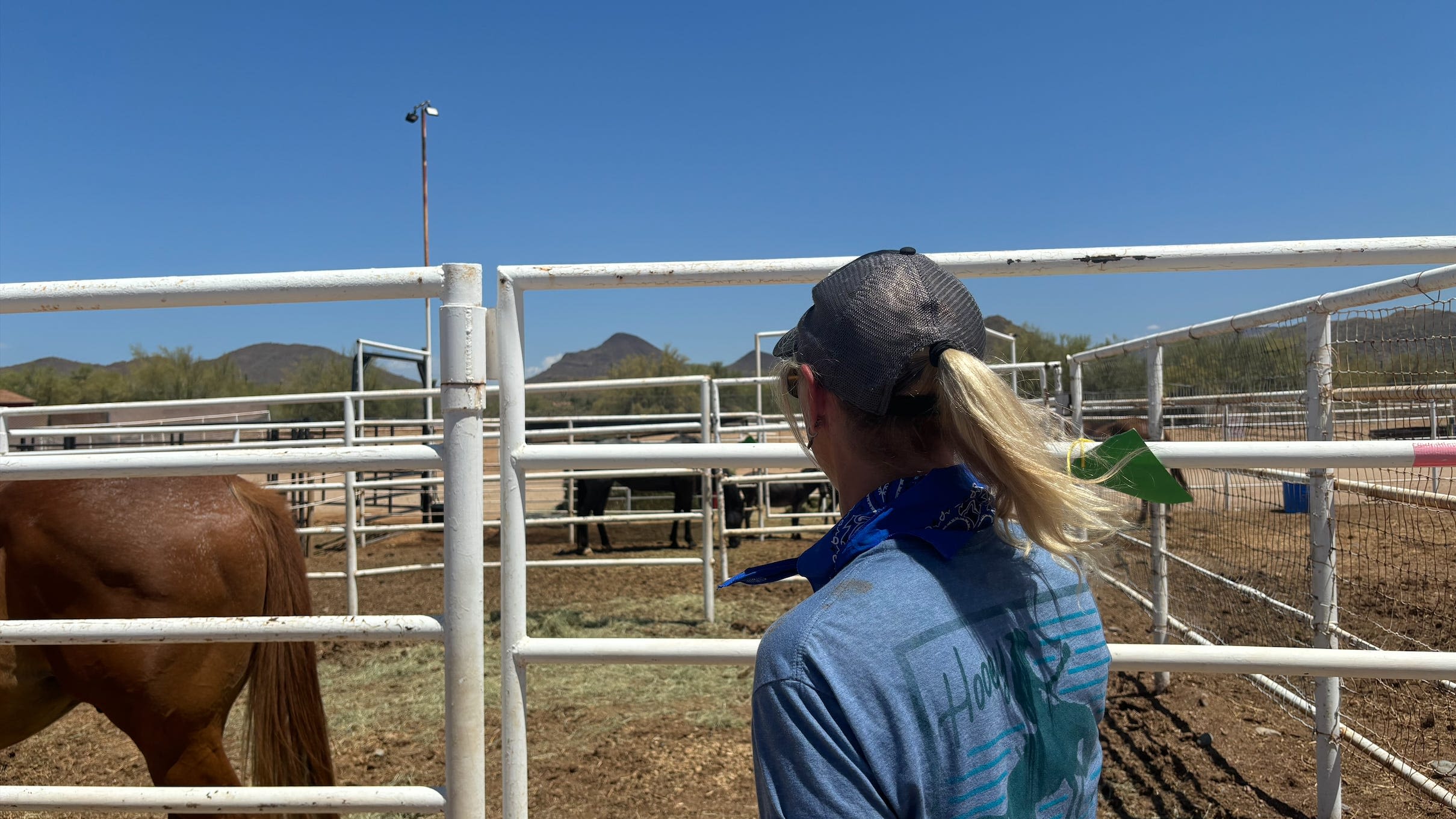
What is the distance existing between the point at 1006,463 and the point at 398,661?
17.6 feet

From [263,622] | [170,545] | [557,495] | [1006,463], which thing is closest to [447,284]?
[263,622]

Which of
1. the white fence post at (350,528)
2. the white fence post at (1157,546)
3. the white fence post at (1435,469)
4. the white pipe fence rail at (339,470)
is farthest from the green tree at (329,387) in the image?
the white pipe fence rail at (339,470)

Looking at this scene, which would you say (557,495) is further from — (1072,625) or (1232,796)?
(1072,625)

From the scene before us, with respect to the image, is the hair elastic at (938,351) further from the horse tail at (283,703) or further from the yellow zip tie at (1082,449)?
the horse tail at (283,703)

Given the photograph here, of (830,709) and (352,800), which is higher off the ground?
(830,709)

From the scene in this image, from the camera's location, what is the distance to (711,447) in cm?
147

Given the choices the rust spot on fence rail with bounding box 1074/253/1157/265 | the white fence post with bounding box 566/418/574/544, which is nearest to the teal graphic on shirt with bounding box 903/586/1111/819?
→ the rust spot on fence rail with bounding box 1074/253/1157/265

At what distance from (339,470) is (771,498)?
10721 millimetres

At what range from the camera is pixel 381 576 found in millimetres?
7777

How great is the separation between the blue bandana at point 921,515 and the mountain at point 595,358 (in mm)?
106729

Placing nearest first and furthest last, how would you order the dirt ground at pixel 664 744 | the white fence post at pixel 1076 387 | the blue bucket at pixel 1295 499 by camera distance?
the dirt ground at pixel 664 744
the blue bucket at pixel 1295 499
the white fence post at pixel 1076 387

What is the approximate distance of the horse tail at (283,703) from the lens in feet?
7.57

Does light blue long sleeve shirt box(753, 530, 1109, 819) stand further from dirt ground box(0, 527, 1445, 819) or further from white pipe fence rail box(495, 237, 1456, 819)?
dirt ground box(0, 527, 1445, 819)

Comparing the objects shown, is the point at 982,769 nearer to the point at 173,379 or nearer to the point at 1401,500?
the point at 1401,500
